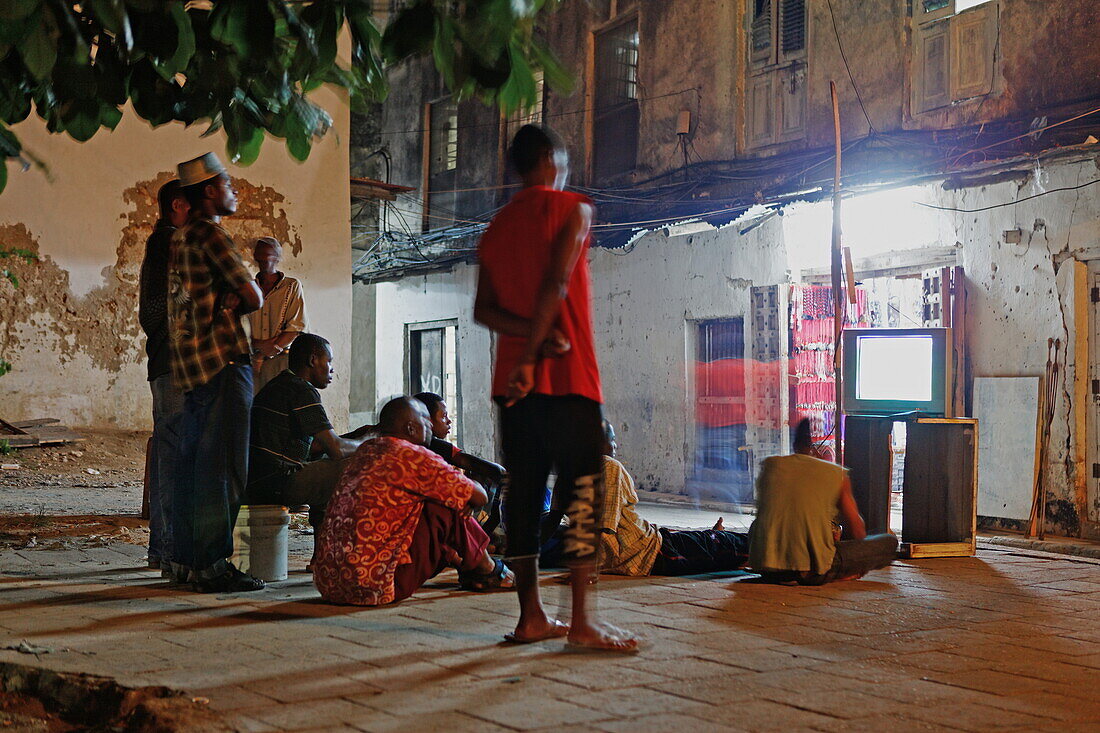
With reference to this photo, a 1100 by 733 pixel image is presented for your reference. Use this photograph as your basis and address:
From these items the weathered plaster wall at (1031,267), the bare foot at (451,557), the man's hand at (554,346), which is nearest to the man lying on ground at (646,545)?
the bare foot at (451,557)

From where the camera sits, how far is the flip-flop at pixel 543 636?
381 cm

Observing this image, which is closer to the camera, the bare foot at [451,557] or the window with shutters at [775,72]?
the bare foot at [451,557]

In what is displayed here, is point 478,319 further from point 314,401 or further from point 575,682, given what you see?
point 314,401

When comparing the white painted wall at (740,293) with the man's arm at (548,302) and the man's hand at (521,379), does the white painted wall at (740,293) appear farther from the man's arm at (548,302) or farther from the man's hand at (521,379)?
the man's hand at (521,379)

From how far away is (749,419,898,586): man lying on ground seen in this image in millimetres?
5520

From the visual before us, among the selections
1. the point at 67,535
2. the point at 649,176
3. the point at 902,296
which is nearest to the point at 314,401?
the point at 67,535

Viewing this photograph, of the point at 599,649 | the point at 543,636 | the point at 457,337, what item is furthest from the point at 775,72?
the point at 599,649

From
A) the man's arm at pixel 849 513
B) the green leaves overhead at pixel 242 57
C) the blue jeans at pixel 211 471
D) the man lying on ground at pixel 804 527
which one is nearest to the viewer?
the green leaves overhead at pixel 242 57

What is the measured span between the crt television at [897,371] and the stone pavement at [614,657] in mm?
2032

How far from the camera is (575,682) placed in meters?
3.20

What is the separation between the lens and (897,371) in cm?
752

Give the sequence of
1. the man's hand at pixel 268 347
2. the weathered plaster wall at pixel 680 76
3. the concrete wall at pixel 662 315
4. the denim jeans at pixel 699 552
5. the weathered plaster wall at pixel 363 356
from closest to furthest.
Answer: the denim jeans at pixel 699 552
the man's hand at pixel 268 347
the weathered plaster wall at pixel 680 76
the concrete wall at pixel 662 315
the weathered plaster wall at pixel 363 356

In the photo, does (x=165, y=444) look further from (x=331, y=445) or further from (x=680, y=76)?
(x=680, y=76)

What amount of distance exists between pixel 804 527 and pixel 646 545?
0.84 metres
